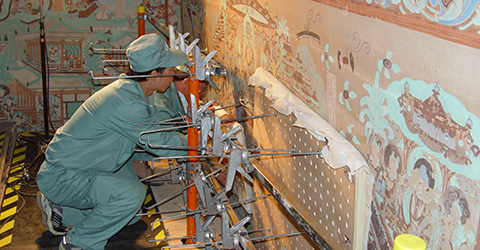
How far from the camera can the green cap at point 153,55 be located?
8.27 feet

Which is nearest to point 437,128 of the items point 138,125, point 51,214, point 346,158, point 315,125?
point 346,158

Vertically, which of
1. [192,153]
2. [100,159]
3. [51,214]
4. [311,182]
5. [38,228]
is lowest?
[38,228]

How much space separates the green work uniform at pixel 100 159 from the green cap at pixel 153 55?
0.33 meters

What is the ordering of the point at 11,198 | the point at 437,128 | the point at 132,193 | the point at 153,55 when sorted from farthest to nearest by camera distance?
the point at 11,198, the point at 132,193, the point at 153,55, the point at 437,128

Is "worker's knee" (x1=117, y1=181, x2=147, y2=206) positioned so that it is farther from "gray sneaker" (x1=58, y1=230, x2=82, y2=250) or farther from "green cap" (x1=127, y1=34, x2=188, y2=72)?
"green cap" (x1=127, y1=34, x2=188, y2=72)

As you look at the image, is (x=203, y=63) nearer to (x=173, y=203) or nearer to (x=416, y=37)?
(x=416, y=37)

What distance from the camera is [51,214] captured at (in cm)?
331

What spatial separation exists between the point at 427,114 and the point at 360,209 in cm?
44

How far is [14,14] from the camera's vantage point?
5.03 meters

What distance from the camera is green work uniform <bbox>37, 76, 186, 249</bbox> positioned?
2828 mm

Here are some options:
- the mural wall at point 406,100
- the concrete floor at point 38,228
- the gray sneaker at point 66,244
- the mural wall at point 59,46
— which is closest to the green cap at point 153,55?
the mural wall at point 406,100

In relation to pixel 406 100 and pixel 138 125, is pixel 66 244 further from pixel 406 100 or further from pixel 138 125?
pixel 406 100

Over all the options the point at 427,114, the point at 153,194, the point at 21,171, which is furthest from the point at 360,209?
the point at 21,171

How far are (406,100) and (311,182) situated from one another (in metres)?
0.74
